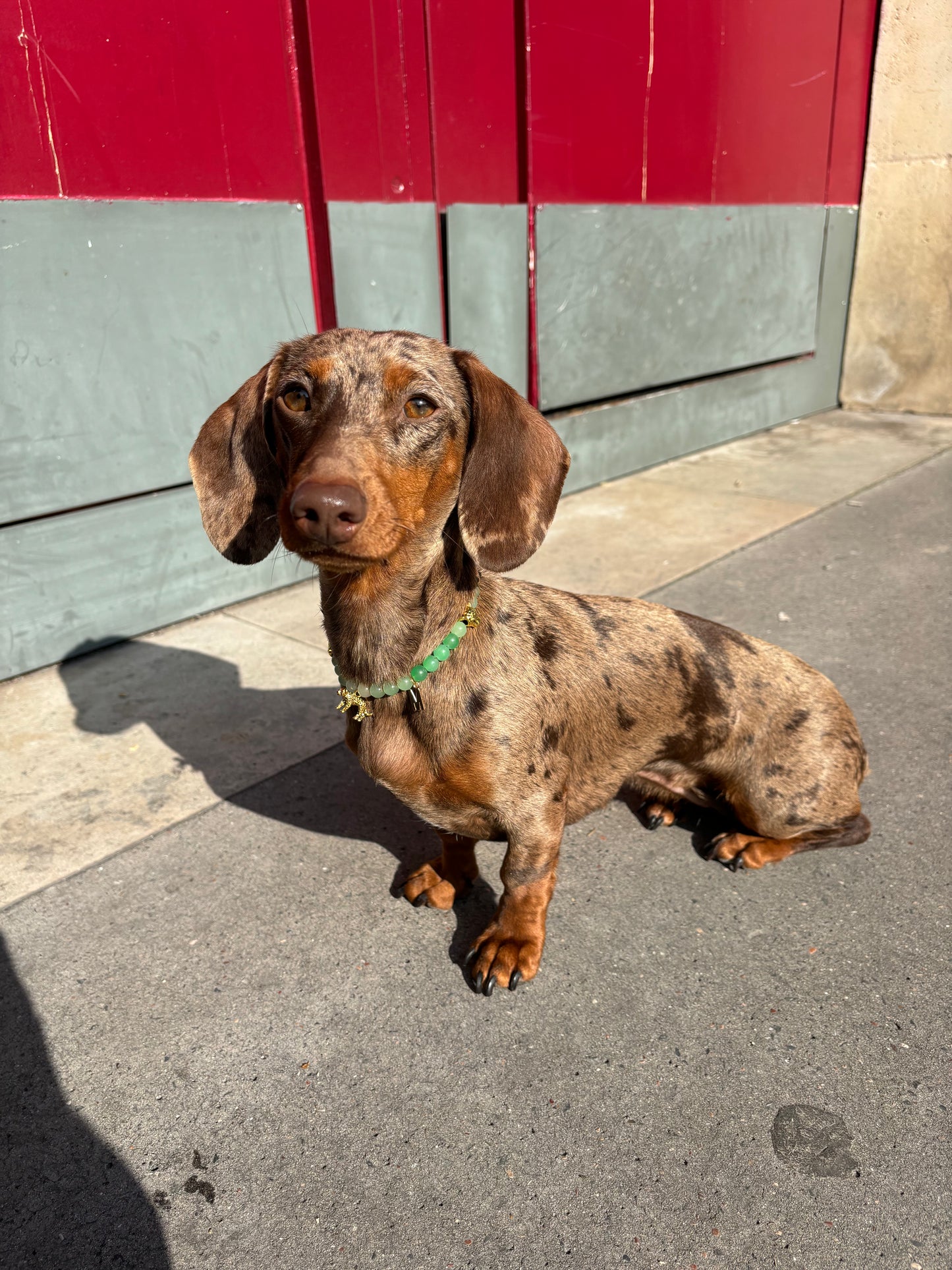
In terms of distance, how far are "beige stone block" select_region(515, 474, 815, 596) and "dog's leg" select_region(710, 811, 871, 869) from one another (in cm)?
232

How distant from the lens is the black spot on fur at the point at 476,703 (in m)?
2.33

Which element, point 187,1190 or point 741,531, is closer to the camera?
point 187,1190

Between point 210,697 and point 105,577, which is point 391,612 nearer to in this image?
point 210,697

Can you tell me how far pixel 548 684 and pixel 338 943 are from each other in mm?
1030

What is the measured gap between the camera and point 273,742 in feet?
12.3

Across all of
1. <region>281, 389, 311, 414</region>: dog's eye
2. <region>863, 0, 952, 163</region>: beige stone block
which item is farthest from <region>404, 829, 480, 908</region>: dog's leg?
<region>863, 0, 952, 163</region>: beige stone block

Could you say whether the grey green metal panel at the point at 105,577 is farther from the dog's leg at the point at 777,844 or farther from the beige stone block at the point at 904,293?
the beige stone block at the point at 904,293

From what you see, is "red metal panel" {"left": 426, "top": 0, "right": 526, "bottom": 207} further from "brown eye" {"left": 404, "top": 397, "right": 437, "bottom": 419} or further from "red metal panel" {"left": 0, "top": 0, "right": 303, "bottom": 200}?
"brown eye" {"left": 404, "top": 397, "right": 437, "bottom": 419}

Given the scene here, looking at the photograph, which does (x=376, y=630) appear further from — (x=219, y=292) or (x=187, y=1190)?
(x=219, y=292)

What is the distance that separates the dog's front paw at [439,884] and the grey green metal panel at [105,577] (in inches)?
106

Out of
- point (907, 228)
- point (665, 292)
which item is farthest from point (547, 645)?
point (907, 228)

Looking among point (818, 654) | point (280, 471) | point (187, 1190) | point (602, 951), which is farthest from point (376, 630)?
point (818, 654)

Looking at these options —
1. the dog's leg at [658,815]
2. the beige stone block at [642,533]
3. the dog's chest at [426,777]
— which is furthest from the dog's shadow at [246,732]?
the beige stone block at [642,533]

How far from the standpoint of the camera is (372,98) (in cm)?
516
